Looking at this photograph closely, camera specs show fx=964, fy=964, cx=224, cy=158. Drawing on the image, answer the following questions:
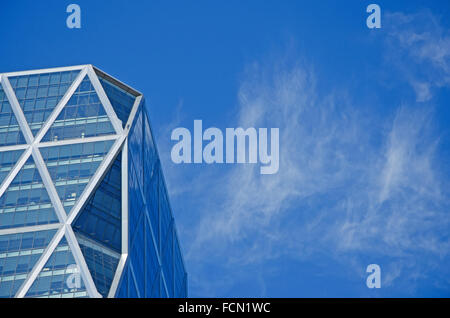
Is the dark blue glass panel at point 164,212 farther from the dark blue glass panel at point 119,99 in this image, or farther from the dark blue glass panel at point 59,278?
the dark blue glass panel at point 59,278

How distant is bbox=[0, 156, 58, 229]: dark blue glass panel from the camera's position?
243 feet

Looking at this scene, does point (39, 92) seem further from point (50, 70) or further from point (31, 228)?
point (31, 228)

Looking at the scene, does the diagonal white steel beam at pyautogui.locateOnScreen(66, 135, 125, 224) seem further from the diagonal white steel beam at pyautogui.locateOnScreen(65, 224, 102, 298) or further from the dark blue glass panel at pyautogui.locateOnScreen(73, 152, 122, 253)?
the diagonal white steel beam at pyautogui.locateOnScreen(65, 224, 102, 298)

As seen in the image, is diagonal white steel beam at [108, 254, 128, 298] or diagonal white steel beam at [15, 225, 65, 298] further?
diagonal white steel beam at [15, 225, 65, 298]

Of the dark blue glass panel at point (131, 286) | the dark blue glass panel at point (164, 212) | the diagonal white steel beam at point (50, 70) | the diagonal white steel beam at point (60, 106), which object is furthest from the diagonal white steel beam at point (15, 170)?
the dark blue glass panel at point (164, 212)

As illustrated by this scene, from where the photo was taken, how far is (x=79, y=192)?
75375mm

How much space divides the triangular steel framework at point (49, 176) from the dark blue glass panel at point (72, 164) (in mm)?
421

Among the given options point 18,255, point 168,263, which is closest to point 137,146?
point 168,263

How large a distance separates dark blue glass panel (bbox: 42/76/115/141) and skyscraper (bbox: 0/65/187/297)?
108mm

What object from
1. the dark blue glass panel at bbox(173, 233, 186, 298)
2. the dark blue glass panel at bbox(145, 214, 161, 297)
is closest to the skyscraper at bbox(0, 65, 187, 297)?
the dark blue glass panel at bbox(145, 214, 161, 297)

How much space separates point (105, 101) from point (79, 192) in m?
13.2

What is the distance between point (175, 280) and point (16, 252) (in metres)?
29.8
